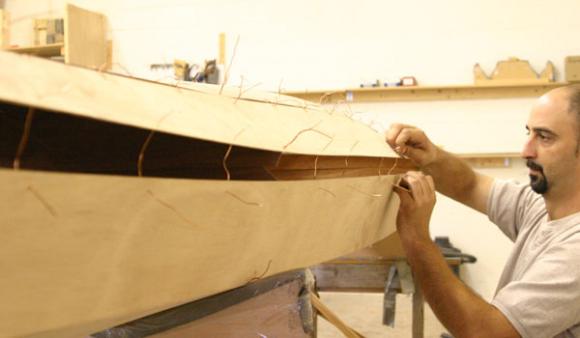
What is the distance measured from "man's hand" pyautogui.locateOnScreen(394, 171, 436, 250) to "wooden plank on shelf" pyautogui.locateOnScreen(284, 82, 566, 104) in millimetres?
2594

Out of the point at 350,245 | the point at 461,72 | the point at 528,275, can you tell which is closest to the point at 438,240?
the point at 461,72

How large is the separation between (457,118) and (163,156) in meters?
3.91

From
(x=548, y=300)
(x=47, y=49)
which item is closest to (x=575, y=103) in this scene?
(x=548, y=300)

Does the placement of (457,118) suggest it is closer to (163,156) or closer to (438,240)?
(438,240)

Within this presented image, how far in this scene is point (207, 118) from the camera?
2.56 ft

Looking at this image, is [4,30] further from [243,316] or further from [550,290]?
[550,290]

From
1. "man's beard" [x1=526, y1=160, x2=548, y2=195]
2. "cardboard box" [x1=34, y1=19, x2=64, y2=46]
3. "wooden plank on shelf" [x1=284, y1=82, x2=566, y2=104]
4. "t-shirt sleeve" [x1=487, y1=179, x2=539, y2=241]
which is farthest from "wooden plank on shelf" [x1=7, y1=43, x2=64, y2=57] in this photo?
"man's beard" [x1=526, y1=160, x2=548, y2=195]

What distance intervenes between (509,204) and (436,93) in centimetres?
254

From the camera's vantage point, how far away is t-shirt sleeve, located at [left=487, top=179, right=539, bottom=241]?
199 cm

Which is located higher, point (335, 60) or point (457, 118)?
point (335, 60)

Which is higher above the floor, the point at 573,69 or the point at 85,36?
the point at 85,36

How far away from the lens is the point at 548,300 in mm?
1416

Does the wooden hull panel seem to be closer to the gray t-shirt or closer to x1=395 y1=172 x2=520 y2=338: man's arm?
x1=395 y1=172 x2=520 y2=338: man's arm

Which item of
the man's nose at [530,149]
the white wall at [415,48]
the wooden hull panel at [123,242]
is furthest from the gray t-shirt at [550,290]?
the white wall at [415,48]
